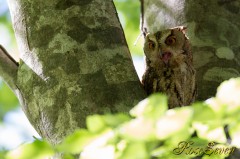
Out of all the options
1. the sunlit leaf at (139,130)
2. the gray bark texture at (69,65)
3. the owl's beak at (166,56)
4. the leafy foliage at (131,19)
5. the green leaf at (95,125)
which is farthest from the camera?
the leafy foliage at (131,19)

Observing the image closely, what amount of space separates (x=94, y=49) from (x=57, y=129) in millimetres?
423

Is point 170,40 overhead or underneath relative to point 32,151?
underneath

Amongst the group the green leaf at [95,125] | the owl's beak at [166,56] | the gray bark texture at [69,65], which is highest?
the green leaf at [95,125]

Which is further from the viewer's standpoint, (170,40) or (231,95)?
(170,40)

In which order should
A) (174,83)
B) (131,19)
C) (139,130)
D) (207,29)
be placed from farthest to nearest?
(131,19)
(207,29)
(174,83)
(139,130)

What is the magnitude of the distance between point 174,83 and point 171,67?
0.25 metres

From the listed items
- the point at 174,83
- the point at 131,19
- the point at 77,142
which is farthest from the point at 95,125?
the point at 131,19

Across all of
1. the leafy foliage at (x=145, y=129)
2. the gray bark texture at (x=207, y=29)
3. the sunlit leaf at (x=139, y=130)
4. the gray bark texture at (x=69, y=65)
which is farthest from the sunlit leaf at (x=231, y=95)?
the gray bark texture at (x=207, y=29)

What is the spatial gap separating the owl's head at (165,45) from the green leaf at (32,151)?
189cm

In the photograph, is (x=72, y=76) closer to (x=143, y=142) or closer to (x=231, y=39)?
(x=143, y=142)

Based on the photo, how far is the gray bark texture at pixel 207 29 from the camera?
2.80 meters

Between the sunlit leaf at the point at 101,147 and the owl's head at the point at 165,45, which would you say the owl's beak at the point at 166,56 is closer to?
the owl's head at the point at 165,45

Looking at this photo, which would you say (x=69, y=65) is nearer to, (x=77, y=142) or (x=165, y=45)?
(x=77, y=142)

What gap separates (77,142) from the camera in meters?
1.17
